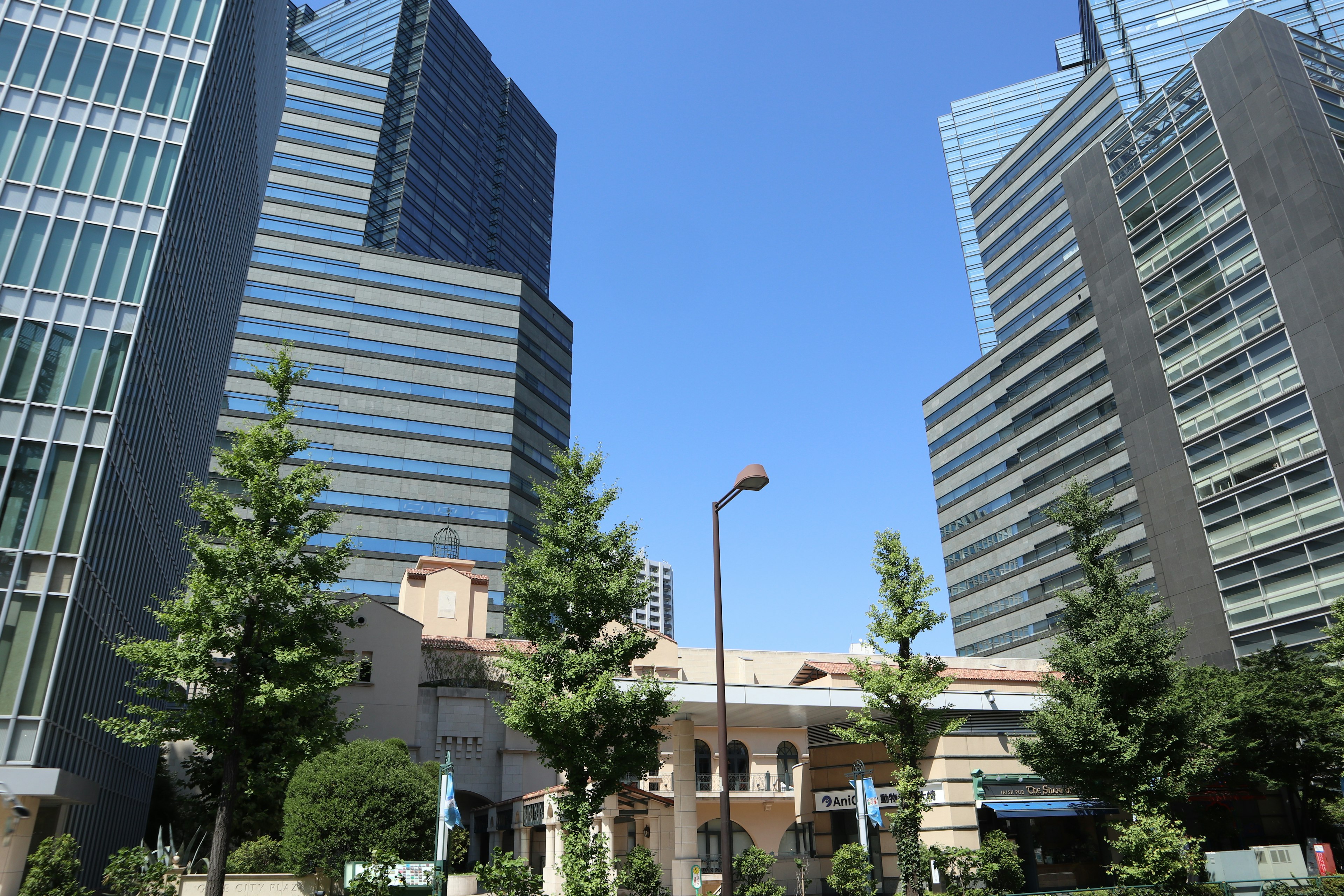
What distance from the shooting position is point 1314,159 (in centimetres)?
4516

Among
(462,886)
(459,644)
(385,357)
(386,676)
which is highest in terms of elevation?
(385,357)

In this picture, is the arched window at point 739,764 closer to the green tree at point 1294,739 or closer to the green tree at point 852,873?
the green tree at point 852,873

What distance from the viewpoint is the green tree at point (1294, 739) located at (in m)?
32.6

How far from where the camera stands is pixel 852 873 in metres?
27.1

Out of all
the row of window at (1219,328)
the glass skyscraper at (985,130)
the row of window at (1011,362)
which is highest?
the glass skyscraper at (985,130)

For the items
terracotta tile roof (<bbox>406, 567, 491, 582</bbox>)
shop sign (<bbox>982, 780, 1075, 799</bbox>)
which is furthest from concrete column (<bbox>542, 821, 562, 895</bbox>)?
terracotta tile roof (<bbox>406, 567, 491, 582</bbox>)

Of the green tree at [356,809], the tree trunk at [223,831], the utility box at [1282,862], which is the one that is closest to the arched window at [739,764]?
the green tree at [356,809]

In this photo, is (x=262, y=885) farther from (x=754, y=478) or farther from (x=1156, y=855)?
(x=1156, y=855)

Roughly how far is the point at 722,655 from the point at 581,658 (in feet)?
19.1

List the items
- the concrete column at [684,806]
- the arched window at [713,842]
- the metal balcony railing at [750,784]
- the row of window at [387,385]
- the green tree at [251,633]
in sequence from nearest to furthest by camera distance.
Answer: the green tree at [251,633], the concrete column at [684,806], the arched window at [713,842], the metal balcony railing at [750,784], the row of window at [387,385]

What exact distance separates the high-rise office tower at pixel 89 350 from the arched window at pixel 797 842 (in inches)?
990

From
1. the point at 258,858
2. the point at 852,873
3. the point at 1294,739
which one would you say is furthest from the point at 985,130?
the point at 258,858

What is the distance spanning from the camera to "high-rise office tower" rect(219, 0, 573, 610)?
84.0 metres

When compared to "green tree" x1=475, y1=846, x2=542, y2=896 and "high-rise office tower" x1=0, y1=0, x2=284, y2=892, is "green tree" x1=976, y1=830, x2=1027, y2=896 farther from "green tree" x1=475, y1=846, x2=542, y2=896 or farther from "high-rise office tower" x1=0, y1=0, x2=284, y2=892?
"high-rise office tower" x1=0, y1=0, x2=284, y2=892
